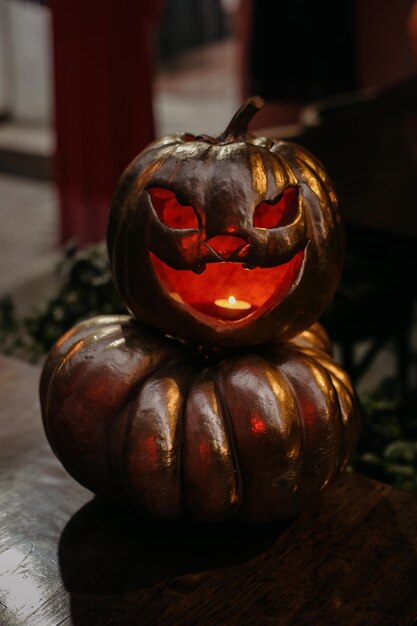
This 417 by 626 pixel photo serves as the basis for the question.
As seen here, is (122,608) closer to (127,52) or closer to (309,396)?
(309,396)

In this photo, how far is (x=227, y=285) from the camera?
96cm

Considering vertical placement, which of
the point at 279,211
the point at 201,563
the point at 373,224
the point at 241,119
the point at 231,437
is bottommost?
the point at 201,563

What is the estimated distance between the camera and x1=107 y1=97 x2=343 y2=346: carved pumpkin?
871 mm

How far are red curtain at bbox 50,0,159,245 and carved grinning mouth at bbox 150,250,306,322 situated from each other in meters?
2.93

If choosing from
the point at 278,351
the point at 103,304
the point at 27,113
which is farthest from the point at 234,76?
the point at 278,351

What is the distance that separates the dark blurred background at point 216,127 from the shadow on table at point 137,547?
85 centimetres

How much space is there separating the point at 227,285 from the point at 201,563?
303 mm

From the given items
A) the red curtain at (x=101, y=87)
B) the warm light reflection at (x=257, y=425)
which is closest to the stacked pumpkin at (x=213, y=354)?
the warm light reflection at (x=257, y=425)

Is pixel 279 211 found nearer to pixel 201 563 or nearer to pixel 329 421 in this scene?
pixel 329 421

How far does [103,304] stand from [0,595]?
99 centimetres

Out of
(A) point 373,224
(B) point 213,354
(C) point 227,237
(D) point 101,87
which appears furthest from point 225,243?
(D) point 101,87

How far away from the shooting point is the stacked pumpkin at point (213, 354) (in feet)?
2.82

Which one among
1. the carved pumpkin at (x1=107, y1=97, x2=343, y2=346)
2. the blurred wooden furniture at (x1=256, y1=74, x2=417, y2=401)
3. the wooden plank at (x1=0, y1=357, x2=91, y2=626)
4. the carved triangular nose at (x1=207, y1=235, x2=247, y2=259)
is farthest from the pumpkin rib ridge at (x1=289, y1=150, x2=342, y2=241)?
the blurred wooden furniture at (x1=256, y1=74, x2=417, y2=401)

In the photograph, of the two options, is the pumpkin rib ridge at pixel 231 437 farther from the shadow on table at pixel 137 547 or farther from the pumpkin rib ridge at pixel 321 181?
the pumpkin rib ridge at pixel 321 181
